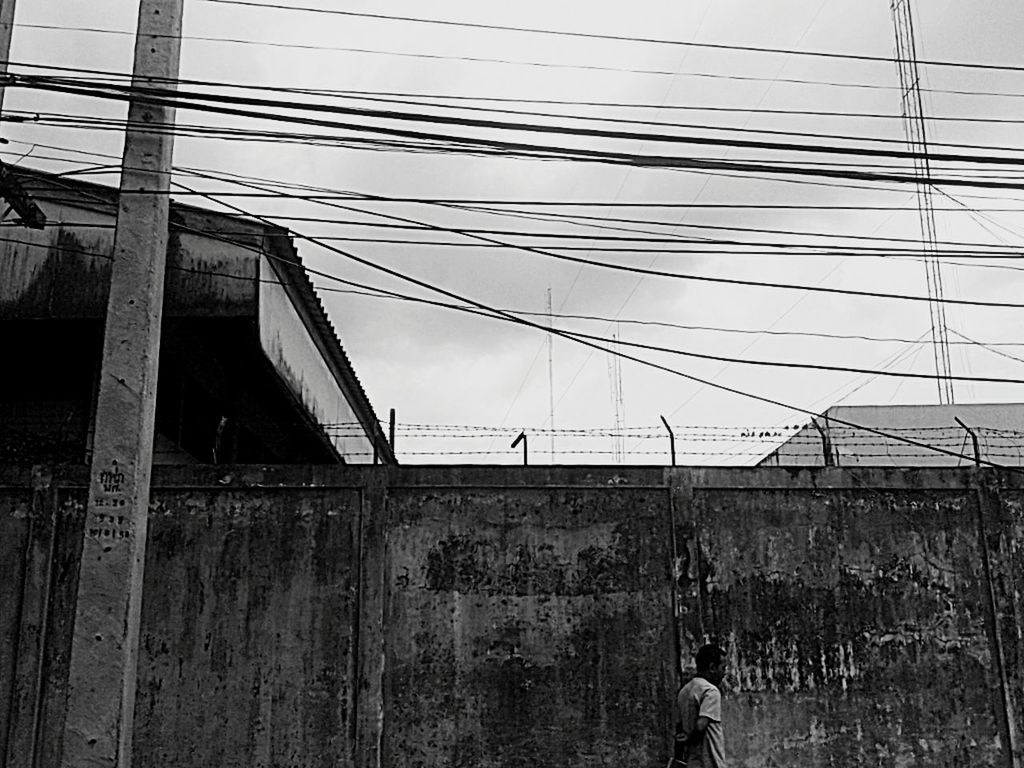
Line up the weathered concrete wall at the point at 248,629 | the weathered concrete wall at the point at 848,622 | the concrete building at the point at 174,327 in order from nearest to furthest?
the weathered concrete wall at the point at 248,629
the weathered concrete wall at the point at 848,622
the concrete building at the point at 174,327

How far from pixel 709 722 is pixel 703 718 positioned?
60mm

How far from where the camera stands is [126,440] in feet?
21.5

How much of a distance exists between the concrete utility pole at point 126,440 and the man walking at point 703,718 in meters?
3.78

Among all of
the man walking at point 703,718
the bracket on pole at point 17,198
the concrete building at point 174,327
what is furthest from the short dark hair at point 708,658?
the bracket on pole at point 17,198

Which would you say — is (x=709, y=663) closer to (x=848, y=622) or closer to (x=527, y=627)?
(x=527, y=627)

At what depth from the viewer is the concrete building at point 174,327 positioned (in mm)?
9734

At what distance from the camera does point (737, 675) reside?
917 cm

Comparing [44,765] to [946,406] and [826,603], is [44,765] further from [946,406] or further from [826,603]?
[946,406]

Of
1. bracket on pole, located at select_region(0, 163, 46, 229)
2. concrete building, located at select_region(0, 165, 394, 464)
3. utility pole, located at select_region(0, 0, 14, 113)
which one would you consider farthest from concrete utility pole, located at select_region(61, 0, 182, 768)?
concrete building, located at select_region(0, 165, 394, 464)

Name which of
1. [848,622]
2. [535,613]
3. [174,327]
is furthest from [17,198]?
[848,622]

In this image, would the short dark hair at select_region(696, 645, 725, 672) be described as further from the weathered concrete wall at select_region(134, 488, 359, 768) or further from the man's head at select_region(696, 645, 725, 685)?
the weathered concrete wall at select_region(134, 488, 359, 768)

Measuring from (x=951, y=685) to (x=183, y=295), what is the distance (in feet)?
24.5

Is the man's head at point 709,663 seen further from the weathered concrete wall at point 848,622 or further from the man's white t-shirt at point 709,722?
the weathered concrete wall at point 848,622

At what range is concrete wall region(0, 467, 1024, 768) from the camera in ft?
28.8
